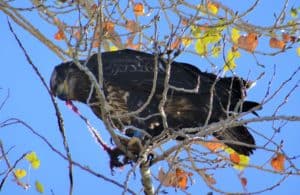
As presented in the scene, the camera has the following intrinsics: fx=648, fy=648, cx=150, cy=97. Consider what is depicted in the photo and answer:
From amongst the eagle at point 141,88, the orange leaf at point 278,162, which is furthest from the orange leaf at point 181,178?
the orange leaf at point 278,162

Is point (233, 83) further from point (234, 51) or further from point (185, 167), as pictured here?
point (185, 167)

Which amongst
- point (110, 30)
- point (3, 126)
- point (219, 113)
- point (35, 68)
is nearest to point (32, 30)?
point (110, 30)

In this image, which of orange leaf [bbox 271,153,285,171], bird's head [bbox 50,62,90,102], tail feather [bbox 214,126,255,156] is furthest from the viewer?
bird's head [bbox 50,62,90,102]

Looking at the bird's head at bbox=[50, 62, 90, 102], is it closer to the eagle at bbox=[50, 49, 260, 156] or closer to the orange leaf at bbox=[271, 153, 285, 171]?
the eagle at bbox=[50, 49, 260, 156]

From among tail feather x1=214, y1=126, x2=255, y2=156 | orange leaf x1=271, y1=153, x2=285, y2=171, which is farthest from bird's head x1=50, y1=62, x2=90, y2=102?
orange leaf x1=271, y1=153, x2=285, y2=171

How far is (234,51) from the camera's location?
5508 mm

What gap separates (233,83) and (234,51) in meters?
0.43

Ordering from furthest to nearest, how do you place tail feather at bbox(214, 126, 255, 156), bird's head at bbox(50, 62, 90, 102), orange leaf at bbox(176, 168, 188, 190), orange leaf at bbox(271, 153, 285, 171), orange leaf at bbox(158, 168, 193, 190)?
bird's head at bbox(50, 62, 90, 102) → tail feather at bbox(214, 126, 255, 156) → orange leaf at bbox(176, 168, 188, 190) → orange leaf at bbox(158, 168, 193, 190) → orange leaf at bbox(271, 153, 285, 171)

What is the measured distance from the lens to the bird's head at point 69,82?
5.51 meters

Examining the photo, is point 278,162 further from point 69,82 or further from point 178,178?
point 69,82

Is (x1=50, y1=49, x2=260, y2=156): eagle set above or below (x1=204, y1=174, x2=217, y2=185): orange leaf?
above

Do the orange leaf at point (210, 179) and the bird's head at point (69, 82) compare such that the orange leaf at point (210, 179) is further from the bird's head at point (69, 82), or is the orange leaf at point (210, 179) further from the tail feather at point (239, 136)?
the bird's head at point (69, 82)

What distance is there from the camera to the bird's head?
217 inches

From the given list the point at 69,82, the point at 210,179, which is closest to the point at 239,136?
the point at 210,179
